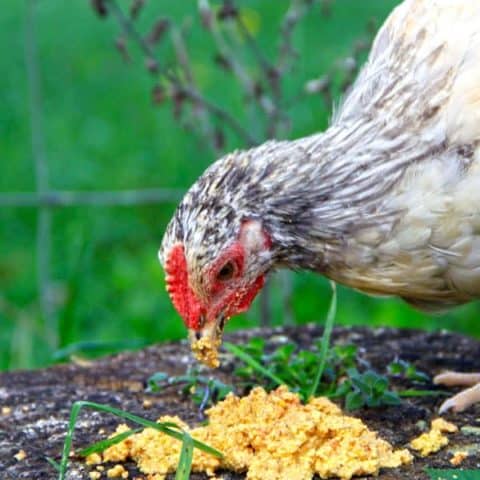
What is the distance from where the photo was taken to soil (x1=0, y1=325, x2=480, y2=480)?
3.01 m

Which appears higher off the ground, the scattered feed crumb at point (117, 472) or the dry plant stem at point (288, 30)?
the dry plant stem at point (288, 30)

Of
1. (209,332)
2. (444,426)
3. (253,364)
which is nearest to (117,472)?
(209,332)

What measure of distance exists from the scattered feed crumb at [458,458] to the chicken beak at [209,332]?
0.61 m

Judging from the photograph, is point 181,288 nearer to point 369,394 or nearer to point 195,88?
point 369,394

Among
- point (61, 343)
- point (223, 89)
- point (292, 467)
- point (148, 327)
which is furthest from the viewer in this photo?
point (223, 89)

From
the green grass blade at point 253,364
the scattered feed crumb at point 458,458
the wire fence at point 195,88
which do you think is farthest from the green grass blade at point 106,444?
the wire fence at point 195,88

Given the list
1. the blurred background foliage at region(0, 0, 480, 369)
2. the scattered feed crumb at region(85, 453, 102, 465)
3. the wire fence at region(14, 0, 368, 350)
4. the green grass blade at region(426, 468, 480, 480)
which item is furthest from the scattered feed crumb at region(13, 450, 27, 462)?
the wire fence at region(14, 0, 368, 350)

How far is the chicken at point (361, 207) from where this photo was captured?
3.05 meters

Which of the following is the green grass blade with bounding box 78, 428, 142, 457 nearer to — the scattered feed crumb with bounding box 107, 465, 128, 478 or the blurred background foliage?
the scattered feed crumb with bounding box 107, 465, 128, 478

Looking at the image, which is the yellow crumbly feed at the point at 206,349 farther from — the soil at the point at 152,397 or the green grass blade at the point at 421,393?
the green grass blade at the point at 421,393

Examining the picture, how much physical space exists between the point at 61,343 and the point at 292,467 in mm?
2084

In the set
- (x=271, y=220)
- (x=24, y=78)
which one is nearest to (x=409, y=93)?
(x=271, y=220)

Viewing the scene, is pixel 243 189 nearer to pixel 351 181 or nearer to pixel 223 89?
pixel 351 181

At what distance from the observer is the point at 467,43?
326cm
